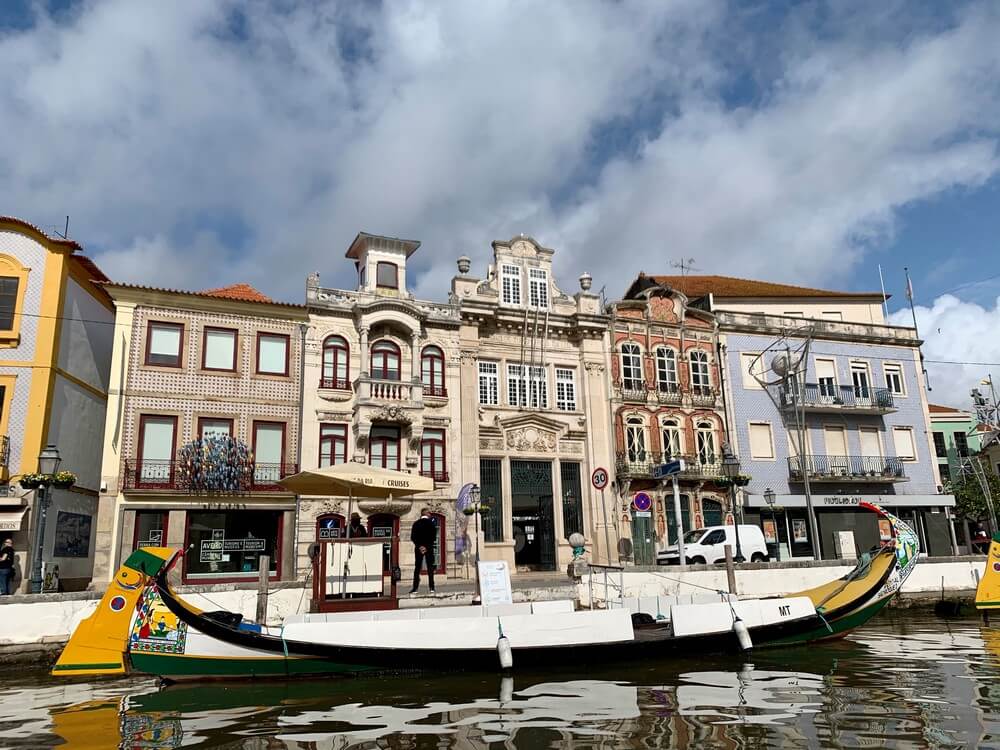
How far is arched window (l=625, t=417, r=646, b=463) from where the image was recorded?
31.2 m

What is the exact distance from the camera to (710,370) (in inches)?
1341

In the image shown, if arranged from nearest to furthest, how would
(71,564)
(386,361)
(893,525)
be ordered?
(893,525) < (71,564) < (386,361)

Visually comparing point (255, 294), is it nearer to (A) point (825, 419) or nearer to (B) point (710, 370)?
(B) point (710, 370)

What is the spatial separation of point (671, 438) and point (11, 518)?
939 inches

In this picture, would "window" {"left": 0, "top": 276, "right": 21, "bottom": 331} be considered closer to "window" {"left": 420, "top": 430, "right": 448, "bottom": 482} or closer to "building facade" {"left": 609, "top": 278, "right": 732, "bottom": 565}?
"window" {"left": 420, "top": 430, "right": 448, "bottom": 482}

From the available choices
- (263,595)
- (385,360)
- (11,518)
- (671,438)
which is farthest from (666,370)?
(11,518)

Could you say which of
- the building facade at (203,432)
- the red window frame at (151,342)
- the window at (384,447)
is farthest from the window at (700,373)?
the red window frame at (151,342)

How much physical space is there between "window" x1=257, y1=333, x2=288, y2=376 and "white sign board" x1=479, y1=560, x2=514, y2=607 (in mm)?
13357

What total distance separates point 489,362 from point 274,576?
11457mm

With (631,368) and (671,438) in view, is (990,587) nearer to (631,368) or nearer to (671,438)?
(671,438)

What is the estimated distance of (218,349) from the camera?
1041 inches

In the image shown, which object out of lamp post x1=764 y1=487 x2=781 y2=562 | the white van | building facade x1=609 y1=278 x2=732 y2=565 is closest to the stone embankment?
the white van

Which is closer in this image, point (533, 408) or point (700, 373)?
point (533, 408)

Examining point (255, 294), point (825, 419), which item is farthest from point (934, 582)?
point (255, 294)
